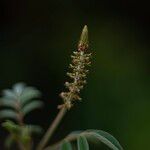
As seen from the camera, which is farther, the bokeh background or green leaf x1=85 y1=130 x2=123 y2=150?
the bokeh background

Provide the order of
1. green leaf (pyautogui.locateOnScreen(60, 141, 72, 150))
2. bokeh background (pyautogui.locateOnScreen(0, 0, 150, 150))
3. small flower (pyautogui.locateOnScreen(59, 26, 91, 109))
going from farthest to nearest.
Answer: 1. bokeh background (pyautogui.locateOnScreen(0, 0, 150, 150))
2. green leaf (pyautogui.locateOnScreen(60, 141, 72, 150))
3. small flower (pyautogui.locateOnScreen(59, 26, 91, 109))

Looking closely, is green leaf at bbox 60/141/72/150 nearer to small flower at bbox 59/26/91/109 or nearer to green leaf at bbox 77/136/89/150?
green leaf at bbox 77/136/89/150

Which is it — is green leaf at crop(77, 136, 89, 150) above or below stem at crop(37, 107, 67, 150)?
below

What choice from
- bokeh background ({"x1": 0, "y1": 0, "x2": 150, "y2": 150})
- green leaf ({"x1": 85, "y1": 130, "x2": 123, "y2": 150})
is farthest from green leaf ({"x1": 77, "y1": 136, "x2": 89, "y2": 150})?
bokeh background ({"x1": 0, "y1": 0, "x2": 150, "y2": 150})

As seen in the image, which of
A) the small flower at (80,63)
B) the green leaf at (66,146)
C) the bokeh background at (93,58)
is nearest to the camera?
the small flower at (80,63)

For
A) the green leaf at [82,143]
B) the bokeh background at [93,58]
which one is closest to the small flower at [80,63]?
the green leaf at [82,143]

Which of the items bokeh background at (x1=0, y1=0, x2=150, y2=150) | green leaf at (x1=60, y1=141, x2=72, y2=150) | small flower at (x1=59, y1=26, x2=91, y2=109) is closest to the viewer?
small flower at (x1=59, y1=26, x2=91, y2=109)

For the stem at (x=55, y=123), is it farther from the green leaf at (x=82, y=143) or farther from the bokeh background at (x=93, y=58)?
the bokeh background at (x=93, y=58)

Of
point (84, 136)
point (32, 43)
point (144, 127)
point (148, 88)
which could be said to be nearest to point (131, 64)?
point (148, 88)

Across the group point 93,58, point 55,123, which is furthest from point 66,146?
point 93,58
